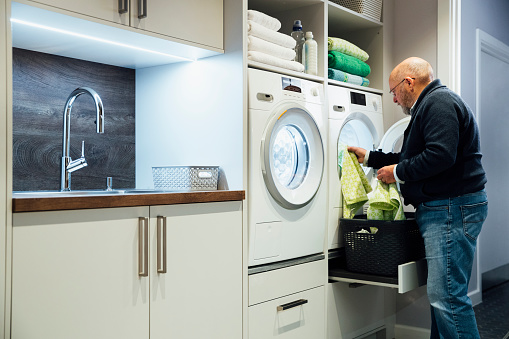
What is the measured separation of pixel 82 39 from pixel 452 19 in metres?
2.15

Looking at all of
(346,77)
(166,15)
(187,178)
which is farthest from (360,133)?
(166,15)

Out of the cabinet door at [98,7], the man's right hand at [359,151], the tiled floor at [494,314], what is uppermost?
the cabinet door at [98,7]

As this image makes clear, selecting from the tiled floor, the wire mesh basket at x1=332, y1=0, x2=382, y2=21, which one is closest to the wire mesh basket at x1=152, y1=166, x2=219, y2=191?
the wire mesh basket at x1=332, y1=0, x2=382, y2=21

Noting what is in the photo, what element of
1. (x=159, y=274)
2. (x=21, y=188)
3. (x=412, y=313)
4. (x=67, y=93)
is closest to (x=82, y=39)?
(x=67, y=93)

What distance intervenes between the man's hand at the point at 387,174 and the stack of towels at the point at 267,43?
66cm

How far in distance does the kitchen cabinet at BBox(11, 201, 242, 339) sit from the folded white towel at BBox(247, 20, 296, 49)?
2.55 feet

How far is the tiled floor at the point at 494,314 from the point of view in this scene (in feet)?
11.1

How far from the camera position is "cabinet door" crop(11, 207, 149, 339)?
1.52 meters

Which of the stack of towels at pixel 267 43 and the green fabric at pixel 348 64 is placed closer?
the stack of towels at pixel 267 43

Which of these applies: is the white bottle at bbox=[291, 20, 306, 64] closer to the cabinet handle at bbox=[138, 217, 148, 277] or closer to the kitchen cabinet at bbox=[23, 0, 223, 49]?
the kitchen cabinet at bbox=[23, 0, 223, 49]

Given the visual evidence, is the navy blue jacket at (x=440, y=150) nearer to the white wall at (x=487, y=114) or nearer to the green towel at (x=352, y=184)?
the green towel at (x=352, y=184)

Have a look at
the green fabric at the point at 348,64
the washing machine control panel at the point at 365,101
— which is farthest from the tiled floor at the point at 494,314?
the green fabric at the point at 348,64

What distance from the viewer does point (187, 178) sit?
7.30 ft

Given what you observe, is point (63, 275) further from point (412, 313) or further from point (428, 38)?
point (428, 38)
